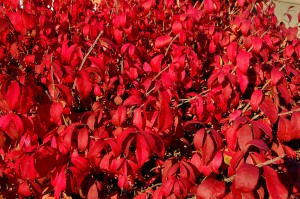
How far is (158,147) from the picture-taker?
4.13 ft

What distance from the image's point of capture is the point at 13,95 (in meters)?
1.32

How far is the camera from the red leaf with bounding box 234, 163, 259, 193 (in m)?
0.93

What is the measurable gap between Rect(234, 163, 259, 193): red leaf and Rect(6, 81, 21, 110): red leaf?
85 cm

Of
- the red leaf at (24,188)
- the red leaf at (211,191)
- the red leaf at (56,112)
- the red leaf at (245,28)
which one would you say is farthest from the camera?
the red leaf at (245,28)

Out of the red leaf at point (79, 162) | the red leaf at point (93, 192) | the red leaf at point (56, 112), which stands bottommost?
the red leaf at point (93, 192)

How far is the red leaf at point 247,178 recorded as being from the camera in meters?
0.93

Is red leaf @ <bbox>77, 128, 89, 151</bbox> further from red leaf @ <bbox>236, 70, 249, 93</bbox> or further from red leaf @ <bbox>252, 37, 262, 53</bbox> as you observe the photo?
red leaf @ <bbox>252, 37, 262, 53</bbox>

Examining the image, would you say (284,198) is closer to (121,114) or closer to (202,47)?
(121,114)

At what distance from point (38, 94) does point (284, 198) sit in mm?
1186

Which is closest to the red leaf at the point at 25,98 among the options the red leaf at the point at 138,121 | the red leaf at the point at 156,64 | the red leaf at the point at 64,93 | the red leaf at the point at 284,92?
the red leaf at the point at 64,93

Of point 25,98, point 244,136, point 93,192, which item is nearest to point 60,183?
point 93,192

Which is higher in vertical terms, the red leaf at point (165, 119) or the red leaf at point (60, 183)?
the red leaf at point (165, 119)

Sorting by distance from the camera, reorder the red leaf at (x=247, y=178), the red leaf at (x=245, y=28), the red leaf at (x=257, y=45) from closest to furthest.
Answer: the red leaf at (x=247, y=178) → the red leaf at (x=257, y=45) → the red leaf at (x=245, y=28)

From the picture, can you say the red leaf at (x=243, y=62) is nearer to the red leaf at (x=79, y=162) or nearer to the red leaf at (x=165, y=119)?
the red leaf at (x=165, y=119)
